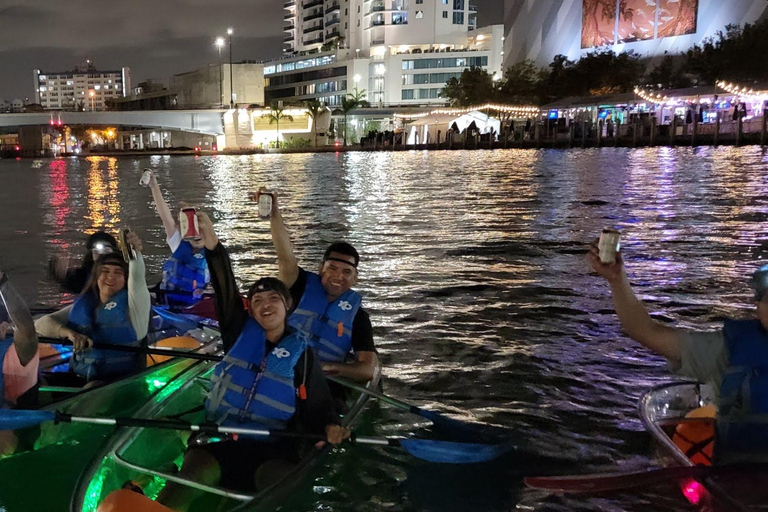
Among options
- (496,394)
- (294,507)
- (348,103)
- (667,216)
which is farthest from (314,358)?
(348,103)

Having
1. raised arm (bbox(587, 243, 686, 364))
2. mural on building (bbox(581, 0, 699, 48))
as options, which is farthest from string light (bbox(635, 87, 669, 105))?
raised arm (bbox(587, 243, 686, 364))

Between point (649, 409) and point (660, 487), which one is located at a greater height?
point (649, 409)

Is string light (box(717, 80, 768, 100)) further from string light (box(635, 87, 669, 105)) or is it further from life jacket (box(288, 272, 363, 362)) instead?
life jacket (box(288, 272, 363, 362))

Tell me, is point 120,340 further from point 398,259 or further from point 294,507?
point 398,259

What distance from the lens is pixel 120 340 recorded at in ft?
21.0

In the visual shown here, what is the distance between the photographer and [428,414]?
6.26 meters

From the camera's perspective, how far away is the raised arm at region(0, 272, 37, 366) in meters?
4.65

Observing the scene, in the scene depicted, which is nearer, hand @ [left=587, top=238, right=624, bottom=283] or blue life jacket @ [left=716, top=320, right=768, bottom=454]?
hand @ [left=587, top=238, right=624, bottom=283]

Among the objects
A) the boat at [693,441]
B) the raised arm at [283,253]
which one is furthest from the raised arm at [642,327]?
the raised arm at [283,253]

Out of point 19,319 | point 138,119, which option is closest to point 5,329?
point 19,319

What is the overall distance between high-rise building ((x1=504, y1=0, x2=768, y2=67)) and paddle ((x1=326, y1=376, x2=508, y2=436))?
9621 cm

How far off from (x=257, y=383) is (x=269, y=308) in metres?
0.53

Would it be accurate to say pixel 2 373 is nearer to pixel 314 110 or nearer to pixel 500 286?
pixel 500 286

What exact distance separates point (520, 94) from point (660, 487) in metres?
91.8
